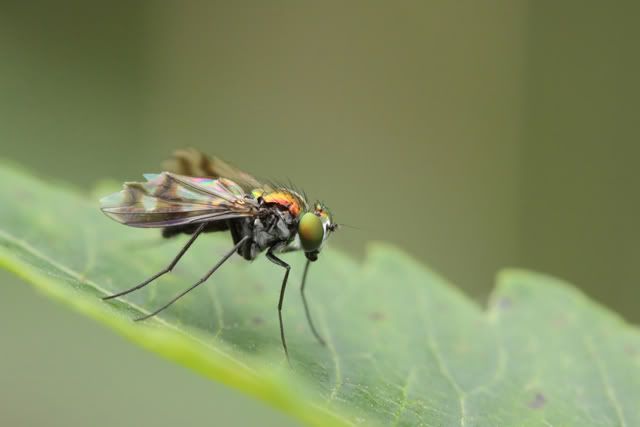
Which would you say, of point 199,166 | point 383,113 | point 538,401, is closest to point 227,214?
point 199,166

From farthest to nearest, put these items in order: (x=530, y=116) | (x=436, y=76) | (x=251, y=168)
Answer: (x=436, y=76), (x=251, y=168), (x=530, y=116)

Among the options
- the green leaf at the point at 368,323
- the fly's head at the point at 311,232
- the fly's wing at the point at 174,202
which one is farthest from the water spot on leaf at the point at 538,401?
the fly's wing at the point at 174,202

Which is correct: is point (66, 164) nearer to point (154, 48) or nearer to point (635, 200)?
point (154, 48)

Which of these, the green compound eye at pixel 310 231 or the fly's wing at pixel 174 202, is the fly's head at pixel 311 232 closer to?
the green compound eye at pixel 310 231

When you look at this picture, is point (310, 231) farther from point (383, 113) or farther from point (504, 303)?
point (383, 113)

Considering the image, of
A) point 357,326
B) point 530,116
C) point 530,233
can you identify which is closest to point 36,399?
point 357,326

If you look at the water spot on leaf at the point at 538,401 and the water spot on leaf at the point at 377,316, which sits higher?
the water spot on leaf at the point at 538,401
